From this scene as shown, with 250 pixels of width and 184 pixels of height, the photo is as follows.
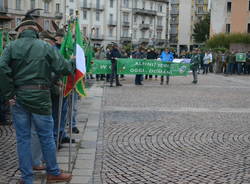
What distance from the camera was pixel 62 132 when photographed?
749 centimetres

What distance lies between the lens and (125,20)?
9681 centimetres

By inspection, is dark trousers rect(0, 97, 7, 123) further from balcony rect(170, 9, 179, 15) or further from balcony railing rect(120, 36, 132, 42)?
balcony rect(170, 9, 179, 15)

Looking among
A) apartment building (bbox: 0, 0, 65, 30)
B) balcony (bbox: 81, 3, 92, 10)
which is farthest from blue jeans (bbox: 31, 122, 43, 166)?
balcony (bbox: 81, 3, 92, 10)

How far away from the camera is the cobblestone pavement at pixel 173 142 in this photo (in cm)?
604

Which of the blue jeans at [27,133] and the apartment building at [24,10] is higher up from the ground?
the apartment building at [24,10]

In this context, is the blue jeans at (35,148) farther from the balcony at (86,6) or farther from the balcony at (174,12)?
the balcony at (174,12)

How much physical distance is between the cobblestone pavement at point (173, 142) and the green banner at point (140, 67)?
6.34 m

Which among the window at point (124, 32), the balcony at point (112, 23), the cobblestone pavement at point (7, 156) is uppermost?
the balcony at point (112, 23)

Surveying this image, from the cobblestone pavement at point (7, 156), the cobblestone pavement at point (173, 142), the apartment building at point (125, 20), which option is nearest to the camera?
the cobblestone pavement at point (7, 156)

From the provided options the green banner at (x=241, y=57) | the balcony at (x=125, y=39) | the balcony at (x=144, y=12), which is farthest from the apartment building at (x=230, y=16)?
the balcony at (x=144, y=12)

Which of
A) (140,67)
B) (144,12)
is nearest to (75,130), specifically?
(140,67)

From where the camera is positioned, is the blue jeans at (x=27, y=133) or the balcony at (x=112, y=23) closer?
the blue jeans at (x=27, y=133)

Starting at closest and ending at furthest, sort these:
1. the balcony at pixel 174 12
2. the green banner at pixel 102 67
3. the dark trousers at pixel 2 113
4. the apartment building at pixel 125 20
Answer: the dark trousers at pixel 2 113, the green banner at pixel 102 67, the apartment building at pixel 125 20, the balcony at pixel 174 12

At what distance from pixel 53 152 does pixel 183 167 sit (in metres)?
2.13
